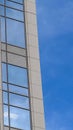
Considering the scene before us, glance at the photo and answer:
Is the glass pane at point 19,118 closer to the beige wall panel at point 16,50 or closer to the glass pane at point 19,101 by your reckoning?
the glass pane at point 19,101

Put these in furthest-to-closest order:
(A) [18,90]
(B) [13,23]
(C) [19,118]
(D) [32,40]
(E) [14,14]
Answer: (E) [14,14], (B) [13,23], (D) [32,40], (A) [18,90], (C) [19,118]

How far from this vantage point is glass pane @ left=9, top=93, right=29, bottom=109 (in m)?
37.9

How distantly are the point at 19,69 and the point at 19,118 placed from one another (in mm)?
4394

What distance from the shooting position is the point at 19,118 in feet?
122

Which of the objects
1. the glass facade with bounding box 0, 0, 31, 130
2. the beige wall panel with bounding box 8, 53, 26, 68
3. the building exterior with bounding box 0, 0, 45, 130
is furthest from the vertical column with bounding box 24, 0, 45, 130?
the beige wall panel with bounding box 8, 53, 26, 68

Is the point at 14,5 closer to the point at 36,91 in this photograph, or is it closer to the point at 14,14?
the point at 14,14

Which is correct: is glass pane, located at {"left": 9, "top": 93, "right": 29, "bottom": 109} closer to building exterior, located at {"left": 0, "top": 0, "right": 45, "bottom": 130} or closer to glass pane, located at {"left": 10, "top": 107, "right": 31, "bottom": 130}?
building exterior, located at {"left": 0, "top": 0, "right": 45, "bottom": 130}

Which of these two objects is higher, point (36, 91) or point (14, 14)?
point (14, 14)

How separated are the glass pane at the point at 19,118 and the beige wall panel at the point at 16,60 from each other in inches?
158

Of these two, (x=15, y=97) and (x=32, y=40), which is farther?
(x=32, y=40)

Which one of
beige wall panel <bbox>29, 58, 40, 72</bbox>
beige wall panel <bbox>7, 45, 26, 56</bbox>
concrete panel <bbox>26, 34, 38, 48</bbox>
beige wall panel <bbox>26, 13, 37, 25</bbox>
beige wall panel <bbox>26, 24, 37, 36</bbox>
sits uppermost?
beige wall panel <bbox>26, 13, 37, 25</bbox>

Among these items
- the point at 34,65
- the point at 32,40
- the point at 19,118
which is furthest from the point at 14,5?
the point at 19,118

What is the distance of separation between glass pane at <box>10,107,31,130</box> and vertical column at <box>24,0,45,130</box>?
1.41 ft

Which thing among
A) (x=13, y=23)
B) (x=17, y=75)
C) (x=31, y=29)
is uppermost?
(x=13, y=23)
